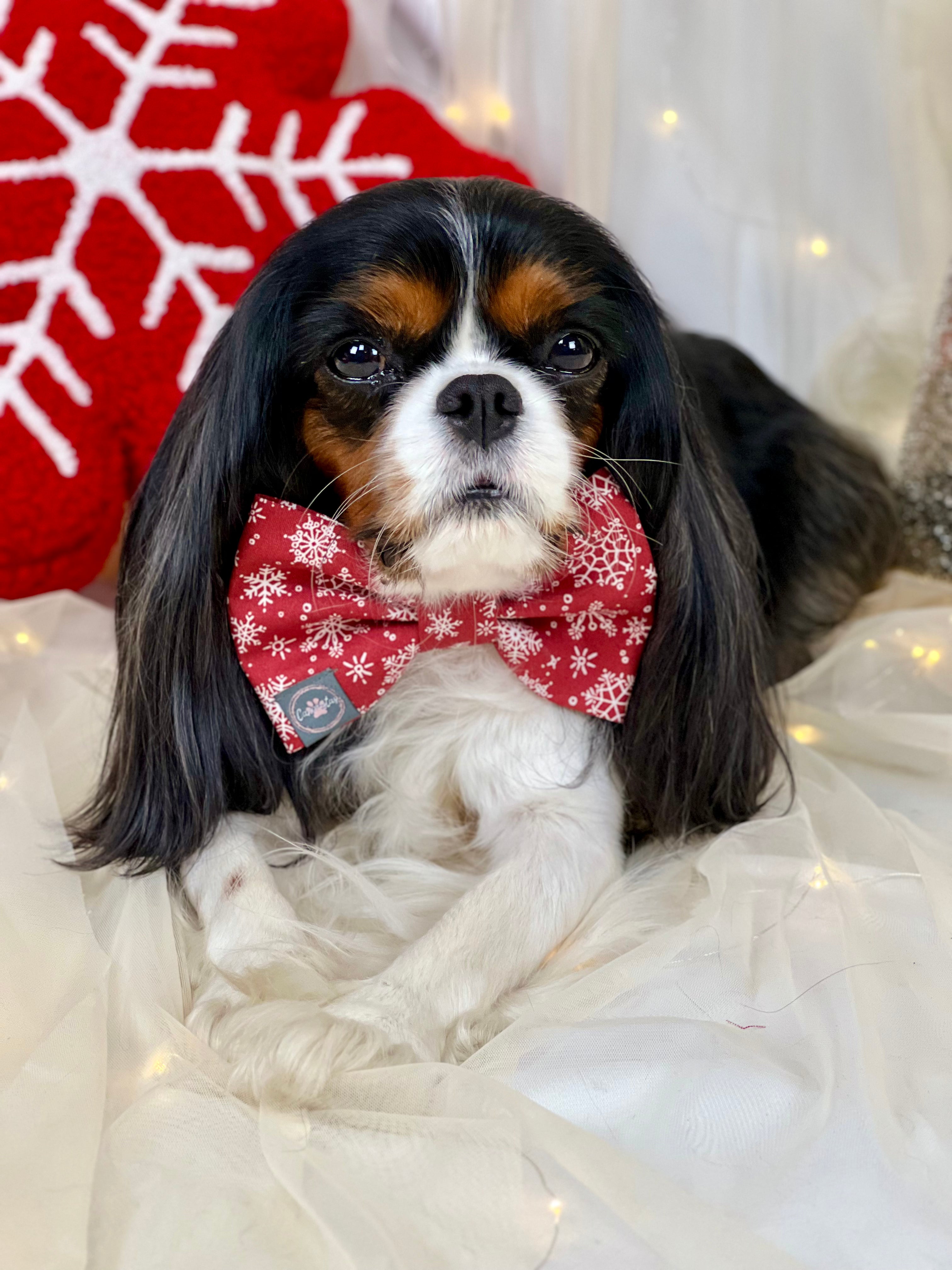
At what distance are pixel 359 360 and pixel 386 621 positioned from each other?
28cm

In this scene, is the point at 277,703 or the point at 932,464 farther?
the point at 932,464

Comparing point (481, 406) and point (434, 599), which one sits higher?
point (481, 406)

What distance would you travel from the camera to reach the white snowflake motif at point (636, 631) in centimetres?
134

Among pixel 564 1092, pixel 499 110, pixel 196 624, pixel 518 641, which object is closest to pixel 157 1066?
pixel 564 1092

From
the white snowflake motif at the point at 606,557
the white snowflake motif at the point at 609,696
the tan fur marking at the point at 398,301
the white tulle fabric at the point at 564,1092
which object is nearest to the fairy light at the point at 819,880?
the white tulle fabric at the point at 564,1092

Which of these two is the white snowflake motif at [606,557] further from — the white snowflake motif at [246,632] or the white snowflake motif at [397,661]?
the white snowflake motif at [246,632]

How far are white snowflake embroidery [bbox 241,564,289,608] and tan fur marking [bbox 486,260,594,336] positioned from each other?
13.5 inches

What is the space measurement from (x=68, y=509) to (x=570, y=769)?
96 centimetres

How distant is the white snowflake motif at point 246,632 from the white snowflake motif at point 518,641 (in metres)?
0.26

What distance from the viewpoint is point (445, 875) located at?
4.48 feet

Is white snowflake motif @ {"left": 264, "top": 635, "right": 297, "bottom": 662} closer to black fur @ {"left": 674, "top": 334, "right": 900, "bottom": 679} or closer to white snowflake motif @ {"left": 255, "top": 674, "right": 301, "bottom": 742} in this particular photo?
white snowflake motif @ {"left": 255, "top": 674, "right": 301, "bottom": 742}

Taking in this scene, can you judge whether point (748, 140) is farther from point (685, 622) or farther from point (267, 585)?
point (267, 585)

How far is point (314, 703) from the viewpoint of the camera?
1292 mm

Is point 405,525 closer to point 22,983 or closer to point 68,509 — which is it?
point 22,983
